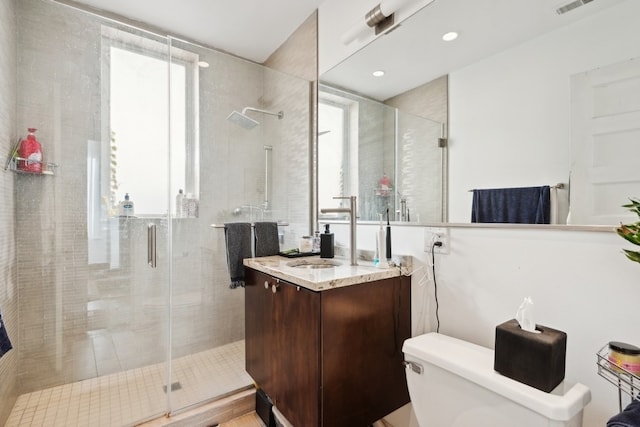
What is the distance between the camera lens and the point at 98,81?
1936 mm

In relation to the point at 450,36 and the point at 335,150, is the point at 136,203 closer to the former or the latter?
the point at 335,150

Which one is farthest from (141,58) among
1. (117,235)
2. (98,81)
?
(117,235)

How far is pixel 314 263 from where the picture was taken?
5.53 feet

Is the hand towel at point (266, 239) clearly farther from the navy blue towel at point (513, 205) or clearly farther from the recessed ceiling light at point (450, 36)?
the recessed ceiling light at point (450, 36)

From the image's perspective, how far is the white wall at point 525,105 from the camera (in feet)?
2.79

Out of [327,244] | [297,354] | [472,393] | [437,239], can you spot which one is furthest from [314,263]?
[472,393]

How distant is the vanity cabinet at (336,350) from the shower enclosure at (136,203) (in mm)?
694

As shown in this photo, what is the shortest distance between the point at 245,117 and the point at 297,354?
1.82 meters

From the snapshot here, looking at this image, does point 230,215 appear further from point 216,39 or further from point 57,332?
point 216,39

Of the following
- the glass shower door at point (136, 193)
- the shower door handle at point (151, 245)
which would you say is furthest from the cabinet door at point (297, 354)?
the shower door handle at point (151, 245)

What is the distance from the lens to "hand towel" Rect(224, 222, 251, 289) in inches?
71.1

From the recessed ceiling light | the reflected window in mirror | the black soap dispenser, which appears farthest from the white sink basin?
the recessed ceiling light

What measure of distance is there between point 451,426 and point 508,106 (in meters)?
1.13

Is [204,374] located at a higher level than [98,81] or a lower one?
lower
